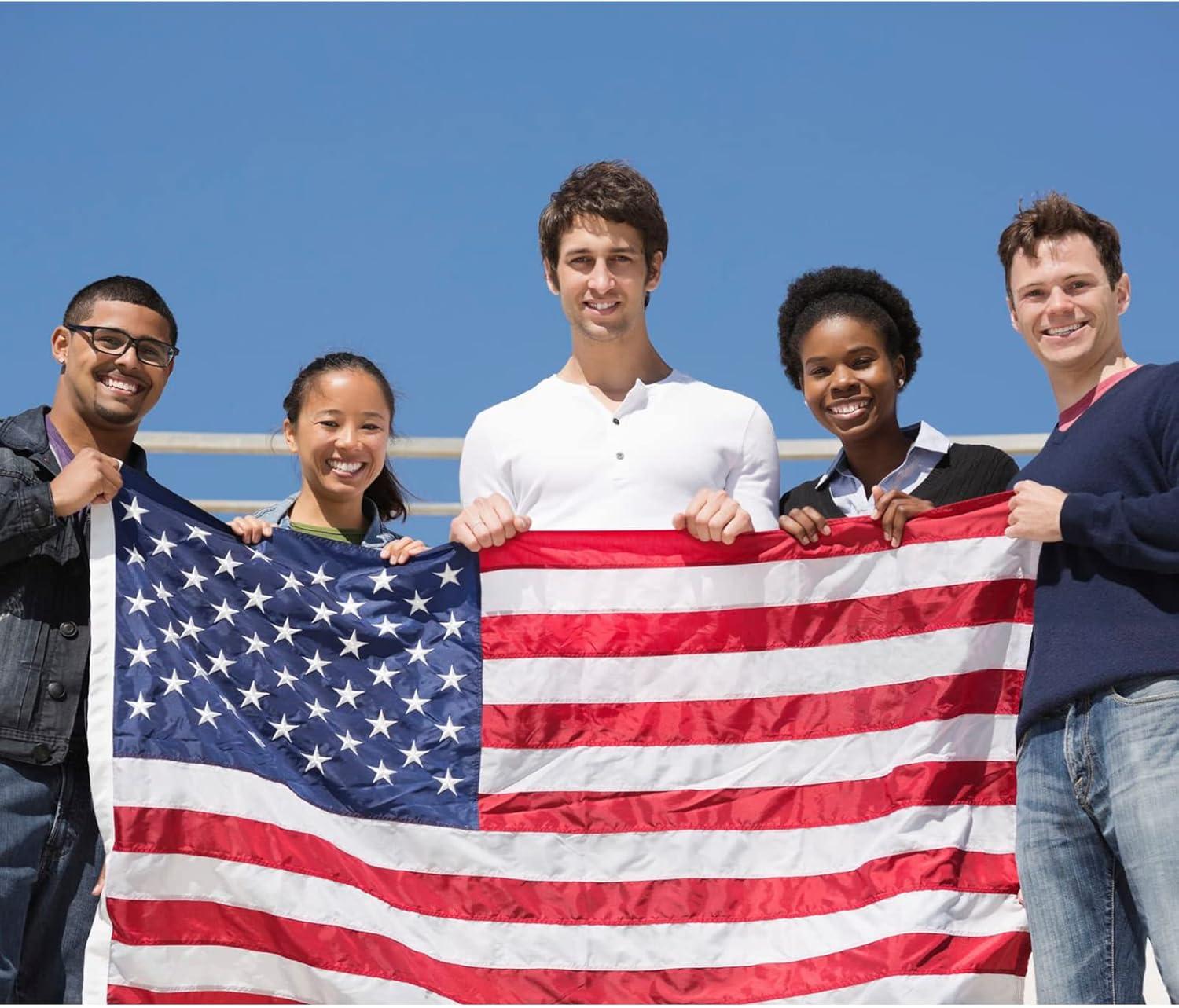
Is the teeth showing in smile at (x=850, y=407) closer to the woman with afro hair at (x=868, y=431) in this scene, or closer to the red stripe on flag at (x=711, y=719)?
the woman with afro hair at (x=868, y=431)

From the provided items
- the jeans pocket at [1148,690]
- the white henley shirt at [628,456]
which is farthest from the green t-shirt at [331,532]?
the jeans pocket at [1148,690]

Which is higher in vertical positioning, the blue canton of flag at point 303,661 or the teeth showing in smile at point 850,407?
the teeth showing in smile at point 850,407

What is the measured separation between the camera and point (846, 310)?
5.32 metres

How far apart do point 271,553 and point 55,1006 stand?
1.59m

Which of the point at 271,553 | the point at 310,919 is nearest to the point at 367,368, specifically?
the point at 271,553

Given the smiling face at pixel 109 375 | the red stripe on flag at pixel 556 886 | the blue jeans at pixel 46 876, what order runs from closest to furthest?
the blue jeans at pixel 46 876, the red stripe on flag at pixel 556 886, the smiling face at pixel 109 375

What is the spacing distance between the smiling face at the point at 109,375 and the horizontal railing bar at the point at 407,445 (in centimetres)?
376

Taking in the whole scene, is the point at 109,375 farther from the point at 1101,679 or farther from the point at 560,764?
the point at 1101,679

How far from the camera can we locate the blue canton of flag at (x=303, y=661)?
470 centimetres

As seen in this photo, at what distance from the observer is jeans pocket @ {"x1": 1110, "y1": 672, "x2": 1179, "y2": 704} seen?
153 inches

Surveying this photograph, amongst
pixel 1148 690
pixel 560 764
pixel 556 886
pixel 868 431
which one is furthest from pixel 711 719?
pixel 1148 690

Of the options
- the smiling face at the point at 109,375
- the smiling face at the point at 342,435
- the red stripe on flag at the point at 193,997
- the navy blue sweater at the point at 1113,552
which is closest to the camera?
the navy blue sweater at the point at 1113,552

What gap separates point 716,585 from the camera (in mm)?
4895

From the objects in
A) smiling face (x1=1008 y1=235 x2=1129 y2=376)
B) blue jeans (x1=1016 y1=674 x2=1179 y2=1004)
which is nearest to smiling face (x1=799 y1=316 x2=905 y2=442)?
smiling face (x1=1008 y1=235 x2=1129 y2=376)
